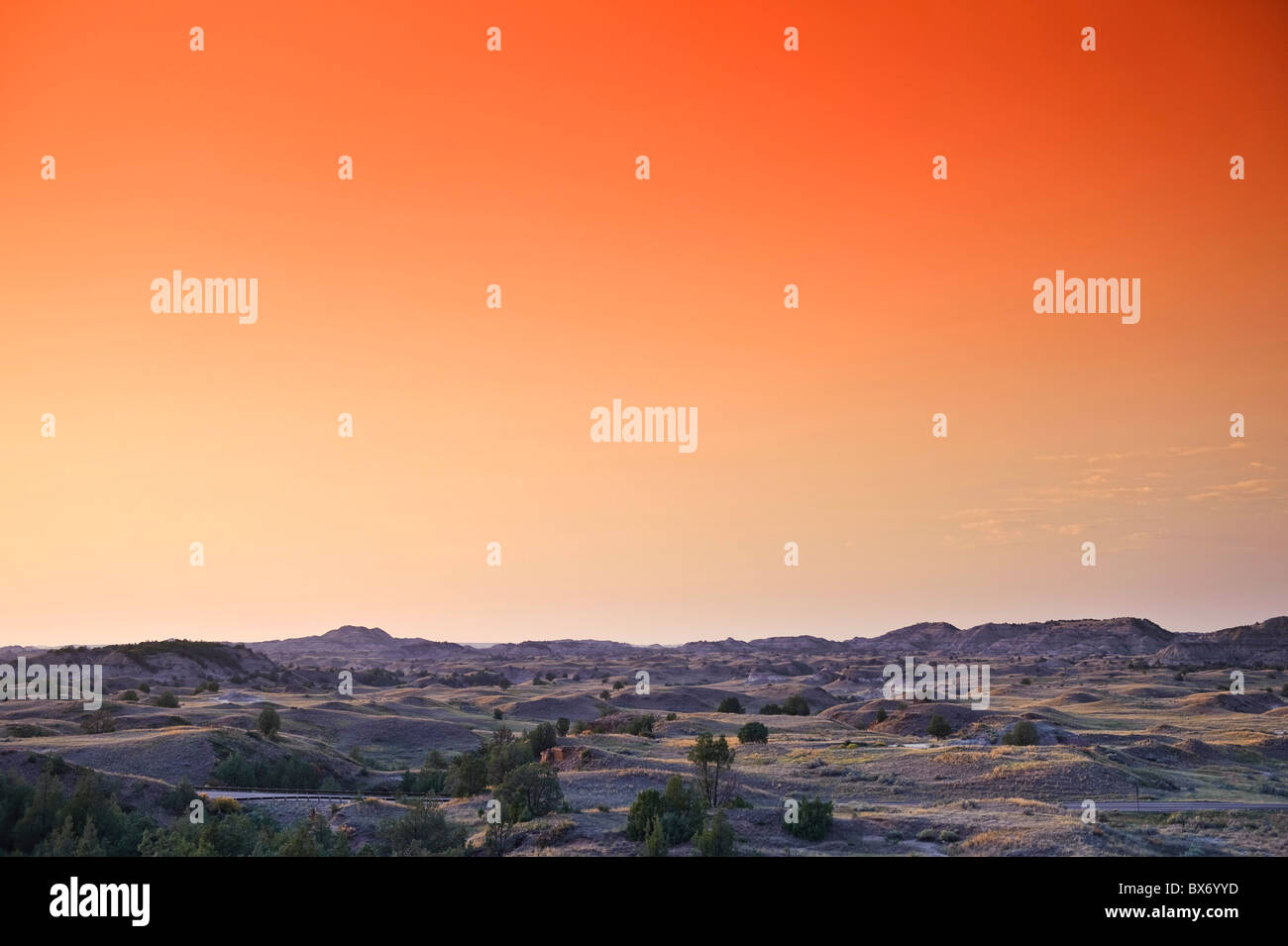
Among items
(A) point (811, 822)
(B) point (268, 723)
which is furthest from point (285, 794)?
(A) point (811, 822)

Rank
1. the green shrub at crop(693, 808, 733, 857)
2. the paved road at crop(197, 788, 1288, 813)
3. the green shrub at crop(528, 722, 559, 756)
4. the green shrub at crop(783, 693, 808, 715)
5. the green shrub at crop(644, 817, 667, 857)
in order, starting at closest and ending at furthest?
the green shrub at crop(693, 808, 733, 857) → the green shrub at crop(644, 817, 667, 857) → the paved road at crop(197, 788, 1288, 813) → the green shrub at crop(528, 722, 559, 756) → the green shrub at crop(783, 693, 808, 715)

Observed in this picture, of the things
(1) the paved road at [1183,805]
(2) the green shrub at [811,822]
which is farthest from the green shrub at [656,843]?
(1) the paved road at [1183,805]

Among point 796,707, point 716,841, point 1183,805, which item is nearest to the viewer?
point 716,841

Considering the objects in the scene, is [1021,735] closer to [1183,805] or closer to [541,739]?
[1183,805]

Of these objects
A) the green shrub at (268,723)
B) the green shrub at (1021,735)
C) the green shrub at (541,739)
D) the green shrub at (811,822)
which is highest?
the green shrub at (811,822)

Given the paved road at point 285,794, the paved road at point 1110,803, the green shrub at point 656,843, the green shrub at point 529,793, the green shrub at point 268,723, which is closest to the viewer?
the green shrub at point 656,843

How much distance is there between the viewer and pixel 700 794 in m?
31.0

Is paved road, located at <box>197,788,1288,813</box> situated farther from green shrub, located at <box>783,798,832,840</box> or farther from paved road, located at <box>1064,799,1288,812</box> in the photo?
green shrub, located at <box>783,798,832,840</box>

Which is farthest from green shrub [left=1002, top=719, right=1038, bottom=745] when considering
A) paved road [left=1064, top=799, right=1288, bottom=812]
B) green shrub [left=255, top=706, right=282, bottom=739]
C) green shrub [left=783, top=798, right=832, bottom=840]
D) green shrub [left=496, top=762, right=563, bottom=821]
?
green shrub [left=255, top=706, right=282, bottom=739]

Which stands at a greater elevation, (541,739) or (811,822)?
(811,822)

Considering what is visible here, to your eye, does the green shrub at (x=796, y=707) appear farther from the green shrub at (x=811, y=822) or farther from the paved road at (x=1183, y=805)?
the green shrub at (x=811, y=822)
